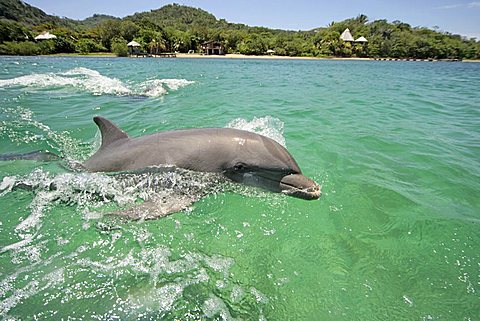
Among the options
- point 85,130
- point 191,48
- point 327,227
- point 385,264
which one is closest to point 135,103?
point 85,130

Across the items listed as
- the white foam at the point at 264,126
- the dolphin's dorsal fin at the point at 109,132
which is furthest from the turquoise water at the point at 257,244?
the white foam at the point at 264,126

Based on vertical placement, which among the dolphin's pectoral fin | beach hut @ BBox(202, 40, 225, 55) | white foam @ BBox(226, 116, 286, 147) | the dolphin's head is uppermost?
beach hut @ BBox(202, 40, 225, 55)

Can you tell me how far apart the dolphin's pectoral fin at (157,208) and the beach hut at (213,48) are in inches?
3933

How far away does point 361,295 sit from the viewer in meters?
2.45

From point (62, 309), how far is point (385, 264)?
2.94m

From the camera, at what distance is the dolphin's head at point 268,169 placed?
345 centimetres

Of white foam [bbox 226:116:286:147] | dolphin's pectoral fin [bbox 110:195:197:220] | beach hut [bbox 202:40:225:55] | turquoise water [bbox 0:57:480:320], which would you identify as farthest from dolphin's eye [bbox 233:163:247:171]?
beach hut [bbox 202:40:225:55]

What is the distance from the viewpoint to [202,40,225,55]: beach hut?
95.9m

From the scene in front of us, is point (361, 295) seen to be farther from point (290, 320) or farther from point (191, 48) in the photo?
point (191, 48)

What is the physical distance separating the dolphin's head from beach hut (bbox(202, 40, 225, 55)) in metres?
99.8

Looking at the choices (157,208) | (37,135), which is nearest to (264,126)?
(157,208)

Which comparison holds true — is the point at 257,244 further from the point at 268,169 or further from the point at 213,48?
the point at 213,48

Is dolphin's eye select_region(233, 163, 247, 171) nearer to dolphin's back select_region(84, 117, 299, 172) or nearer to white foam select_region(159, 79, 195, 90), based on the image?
dolphin's back select_region(84, 117, 299, 172)

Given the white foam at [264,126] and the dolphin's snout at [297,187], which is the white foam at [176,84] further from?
the dolphin's snout at [297,187]
